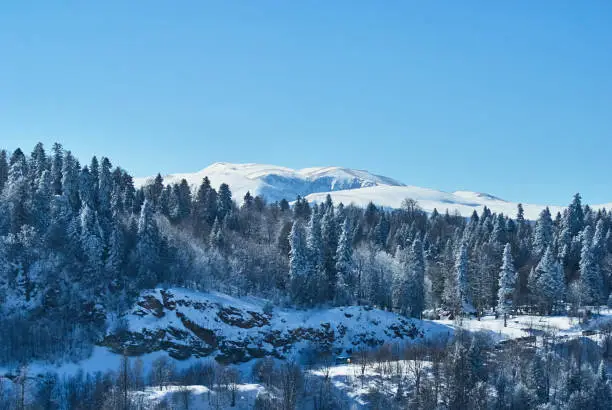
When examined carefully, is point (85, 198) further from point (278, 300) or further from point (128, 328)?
point (278, 300)

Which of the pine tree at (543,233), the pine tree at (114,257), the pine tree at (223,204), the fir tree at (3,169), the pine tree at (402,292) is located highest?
the fir tree at (3,169)

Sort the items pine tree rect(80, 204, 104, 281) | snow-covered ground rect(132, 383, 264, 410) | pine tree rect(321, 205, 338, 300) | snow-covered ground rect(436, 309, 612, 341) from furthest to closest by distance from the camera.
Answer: pine tree rect(321, 205, 338, 300), snow-covered ground rect(436, 309, 612, 341), pine tree rect(80, 204, 104, 281), snow-covered ground rect(132, 383, 264, 410)

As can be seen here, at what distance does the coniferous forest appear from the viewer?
3041 inches

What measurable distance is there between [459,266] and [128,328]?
59.6m

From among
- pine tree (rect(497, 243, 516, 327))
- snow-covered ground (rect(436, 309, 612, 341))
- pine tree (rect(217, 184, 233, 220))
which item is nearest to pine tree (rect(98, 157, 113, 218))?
pine tree (rect(217, 184, 233, 220))

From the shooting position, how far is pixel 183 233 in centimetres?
10562

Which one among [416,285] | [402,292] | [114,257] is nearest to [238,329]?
[114,257]

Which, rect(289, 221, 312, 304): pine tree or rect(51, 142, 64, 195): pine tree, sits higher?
rect(51, 142, 64, 195): pine tree

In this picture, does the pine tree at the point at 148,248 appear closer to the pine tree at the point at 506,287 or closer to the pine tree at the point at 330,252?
the pine tree at the point at 330,252

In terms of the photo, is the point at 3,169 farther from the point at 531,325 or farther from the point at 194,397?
the point at 531,325

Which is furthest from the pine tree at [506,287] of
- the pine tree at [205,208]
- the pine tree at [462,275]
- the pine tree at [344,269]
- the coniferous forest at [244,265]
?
the pine tree at [205,208]

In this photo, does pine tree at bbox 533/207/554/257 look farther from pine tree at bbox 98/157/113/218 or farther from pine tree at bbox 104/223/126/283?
pine tree at bbox 98/157/113/218

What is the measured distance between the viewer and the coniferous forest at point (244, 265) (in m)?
77.2

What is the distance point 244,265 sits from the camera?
103688 millimetres
